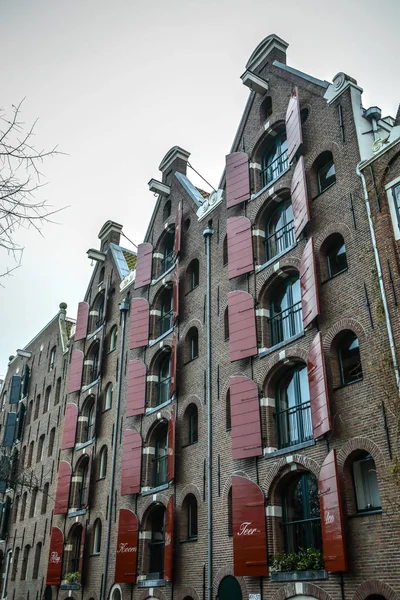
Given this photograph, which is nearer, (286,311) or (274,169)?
(286,311)

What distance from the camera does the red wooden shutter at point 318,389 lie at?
16.2 metres

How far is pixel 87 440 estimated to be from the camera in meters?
31.2

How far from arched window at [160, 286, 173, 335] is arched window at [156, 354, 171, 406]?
138 cm

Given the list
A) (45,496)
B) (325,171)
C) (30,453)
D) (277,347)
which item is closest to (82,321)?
(45,496)

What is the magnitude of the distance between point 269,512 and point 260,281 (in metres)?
7.34

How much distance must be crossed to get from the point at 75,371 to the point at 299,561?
64.6 ft

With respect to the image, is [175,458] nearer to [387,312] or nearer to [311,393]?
[311,393]

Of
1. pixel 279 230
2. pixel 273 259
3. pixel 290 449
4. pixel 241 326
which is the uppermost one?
pixel 279 230

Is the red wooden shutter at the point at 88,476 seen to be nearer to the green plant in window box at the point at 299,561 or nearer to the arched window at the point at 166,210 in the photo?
the arched window at the point at 166,210

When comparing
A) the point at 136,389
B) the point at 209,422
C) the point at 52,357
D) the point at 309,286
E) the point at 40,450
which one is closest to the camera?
the point at 309,286

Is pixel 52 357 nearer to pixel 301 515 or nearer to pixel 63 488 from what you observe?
pixel 63 488

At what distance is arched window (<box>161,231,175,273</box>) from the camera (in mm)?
29103

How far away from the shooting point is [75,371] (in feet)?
110

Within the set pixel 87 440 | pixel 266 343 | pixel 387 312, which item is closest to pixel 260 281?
pixel 266 343
